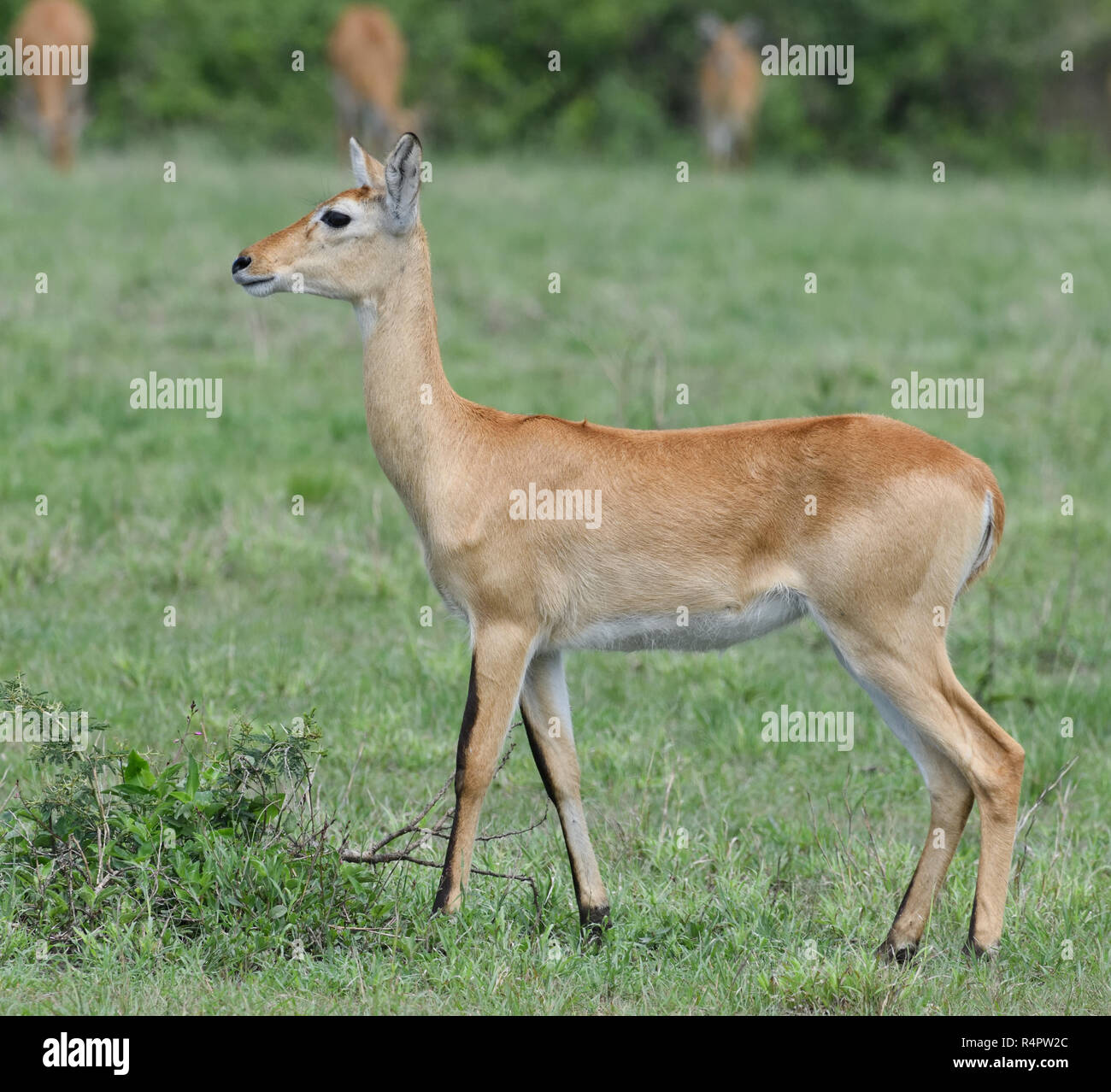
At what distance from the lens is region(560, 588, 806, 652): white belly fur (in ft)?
Answer: 16.8

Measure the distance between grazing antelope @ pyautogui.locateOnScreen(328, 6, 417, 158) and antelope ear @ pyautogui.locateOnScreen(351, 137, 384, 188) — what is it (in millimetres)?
16637

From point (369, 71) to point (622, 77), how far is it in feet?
18.2

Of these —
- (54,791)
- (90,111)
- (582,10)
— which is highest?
(582,10)

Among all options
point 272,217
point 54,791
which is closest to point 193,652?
point 54,791

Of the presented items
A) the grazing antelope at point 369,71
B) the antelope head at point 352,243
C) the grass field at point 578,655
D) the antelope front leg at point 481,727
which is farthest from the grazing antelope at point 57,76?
the antelope front leg at point 481,727

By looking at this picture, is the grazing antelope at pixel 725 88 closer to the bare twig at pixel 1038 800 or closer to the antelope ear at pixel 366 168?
the bare twig at pixel 1038 800

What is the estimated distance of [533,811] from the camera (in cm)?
639

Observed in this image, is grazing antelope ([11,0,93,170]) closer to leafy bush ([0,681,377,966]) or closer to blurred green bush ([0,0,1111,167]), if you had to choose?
blurred green bush ([0,0,1111,167])

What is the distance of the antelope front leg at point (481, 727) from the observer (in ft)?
16.6

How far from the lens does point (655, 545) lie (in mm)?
5172

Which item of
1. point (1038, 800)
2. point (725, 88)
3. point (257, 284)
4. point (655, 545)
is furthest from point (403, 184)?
point (725, 88)

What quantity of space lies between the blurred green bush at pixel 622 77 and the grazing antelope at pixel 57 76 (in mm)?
1646

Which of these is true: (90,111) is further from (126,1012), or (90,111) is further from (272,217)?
(126,1012)

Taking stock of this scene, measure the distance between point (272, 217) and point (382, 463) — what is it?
434 inches
